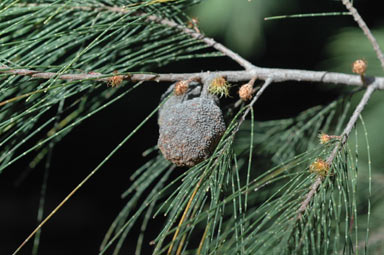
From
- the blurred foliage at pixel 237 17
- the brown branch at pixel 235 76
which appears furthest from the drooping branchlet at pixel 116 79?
the blurred foliage at pixel 237 17

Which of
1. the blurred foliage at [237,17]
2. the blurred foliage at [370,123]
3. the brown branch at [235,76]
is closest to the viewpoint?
the brown branch at [235,76]

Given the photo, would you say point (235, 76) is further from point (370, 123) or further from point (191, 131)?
point (370, 123)

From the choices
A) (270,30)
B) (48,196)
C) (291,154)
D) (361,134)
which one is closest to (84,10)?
(291,154)

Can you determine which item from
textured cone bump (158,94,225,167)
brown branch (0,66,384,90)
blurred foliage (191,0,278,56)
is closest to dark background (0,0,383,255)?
blurred foliage (191,0,278,56)

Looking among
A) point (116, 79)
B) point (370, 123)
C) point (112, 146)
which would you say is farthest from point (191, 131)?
point (112, 146)

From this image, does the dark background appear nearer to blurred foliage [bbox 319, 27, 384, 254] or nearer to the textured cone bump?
blurred foliage [bbox 319, 27, 384, 254]

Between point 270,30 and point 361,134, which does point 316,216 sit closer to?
point 361,134

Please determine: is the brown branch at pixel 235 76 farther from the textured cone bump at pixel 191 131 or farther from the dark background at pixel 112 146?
the dark background at pixel 112 146
